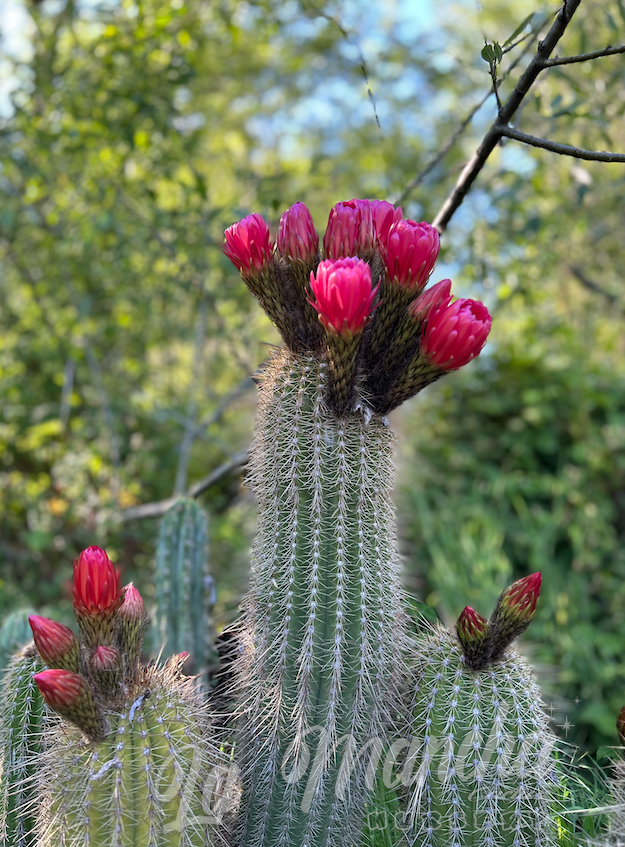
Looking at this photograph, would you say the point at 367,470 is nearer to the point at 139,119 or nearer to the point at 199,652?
the point at 199,652

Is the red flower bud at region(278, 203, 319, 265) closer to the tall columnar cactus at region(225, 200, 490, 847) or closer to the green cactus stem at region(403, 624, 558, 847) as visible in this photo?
the tall columnar cactus at region(225, 200, 490, 847)

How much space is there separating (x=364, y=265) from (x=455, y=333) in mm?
185

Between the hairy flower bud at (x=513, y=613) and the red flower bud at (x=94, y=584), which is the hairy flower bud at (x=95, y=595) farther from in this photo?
the hairy flower bud at (x=513, y=613)

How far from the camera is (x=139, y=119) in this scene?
3.22 meters

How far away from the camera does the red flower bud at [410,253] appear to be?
1.19 m

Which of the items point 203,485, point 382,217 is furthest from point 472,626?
point 203,485

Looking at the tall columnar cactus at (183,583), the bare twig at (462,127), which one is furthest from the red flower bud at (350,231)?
the tall columnar cactus at (183,583)

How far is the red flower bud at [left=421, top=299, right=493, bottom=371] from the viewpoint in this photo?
1.15 metres

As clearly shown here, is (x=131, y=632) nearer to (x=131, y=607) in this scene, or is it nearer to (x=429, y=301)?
(x=131, y=607)

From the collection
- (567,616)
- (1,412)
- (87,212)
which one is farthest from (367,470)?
(1,412)

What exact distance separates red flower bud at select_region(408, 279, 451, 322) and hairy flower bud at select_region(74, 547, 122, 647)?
661mm

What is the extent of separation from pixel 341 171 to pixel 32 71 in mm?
4275

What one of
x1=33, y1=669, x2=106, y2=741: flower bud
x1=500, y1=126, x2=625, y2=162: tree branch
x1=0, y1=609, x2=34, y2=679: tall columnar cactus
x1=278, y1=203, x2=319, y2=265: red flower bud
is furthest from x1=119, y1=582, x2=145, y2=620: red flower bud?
x1=500, y1=126, x2=625, y2=162: tree branch

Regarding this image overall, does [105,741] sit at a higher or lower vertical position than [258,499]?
lower
